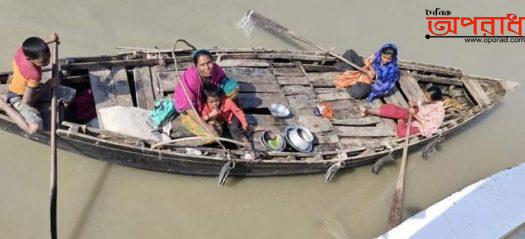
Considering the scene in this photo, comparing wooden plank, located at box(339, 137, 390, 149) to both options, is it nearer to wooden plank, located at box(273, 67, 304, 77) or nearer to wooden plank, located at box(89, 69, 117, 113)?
wooden plank, located at box(273, 67, 304, 77)

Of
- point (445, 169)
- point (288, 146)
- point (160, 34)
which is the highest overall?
point (160, 34)

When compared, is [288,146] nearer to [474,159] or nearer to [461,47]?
[474,159]

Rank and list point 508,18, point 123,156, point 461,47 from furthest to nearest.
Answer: point 508,18, point 461,47, point 123,156

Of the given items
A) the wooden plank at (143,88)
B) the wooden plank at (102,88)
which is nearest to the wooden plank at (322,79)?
the wooden plank at (143,88)

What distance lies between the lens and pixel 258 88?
6.84m

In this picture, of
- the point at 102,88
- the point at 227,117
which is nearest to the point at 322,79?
the point at 227,117

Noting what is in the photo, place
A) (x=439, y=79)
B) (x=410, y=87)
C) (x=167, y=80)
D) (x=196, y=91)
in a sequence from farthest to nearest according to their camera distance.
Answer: (x=439, y=79)
(x=410, y=87)
(x=167, y=80)
(x=196, y=91)

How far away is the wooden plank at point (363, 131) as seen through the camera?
6816 millimetres

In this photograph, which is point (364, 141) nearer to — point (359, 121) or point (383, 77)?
point (359, 121)

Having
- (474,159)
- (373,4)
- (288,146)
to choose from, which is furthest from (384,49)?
(373,4)

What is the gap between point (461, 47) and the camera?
30.6 feet

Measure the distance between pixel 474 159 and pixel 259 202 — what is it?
11.7 ft

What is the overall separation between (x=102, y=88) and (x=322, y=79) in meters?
3.16

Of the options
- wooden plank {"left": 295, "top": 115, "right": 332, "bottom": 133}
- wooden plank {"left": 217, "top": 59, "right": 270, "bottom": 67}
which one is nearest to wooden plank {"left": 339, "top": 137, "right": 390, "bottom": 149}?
wooden plank {"left": 295, "top": 115, "right": 332, "bottom": 133}
